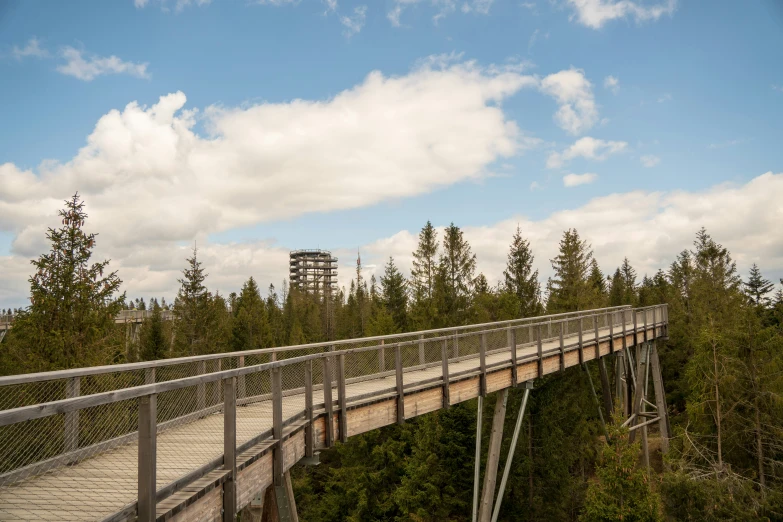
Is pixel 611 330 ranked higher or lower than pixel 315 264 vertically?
lower

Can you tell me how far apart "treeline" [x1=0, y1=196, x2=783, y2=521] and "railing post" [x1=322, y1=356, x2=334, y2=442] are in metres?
10.6

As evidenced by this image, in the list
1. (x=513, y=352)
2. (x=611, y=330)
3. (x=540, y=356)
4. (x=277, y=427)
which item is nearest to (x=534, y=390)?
(x=611, y=330)

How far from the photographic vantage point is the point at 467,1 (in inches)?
881

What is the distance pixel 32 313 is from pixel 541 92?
23251mm

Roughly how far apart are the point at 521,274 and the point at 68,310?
28067 millimetres

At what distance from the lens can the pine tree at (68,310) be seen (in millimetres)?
15023

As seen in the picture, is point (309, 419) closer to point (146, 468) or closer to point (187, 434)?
point (187, 434)

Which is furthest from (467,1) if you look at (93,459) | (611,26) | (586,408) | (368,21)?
(586,408)

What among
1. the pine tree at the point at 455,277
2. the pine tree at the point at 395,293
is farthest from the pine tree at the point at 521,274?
the pine tree at the point at 395,293

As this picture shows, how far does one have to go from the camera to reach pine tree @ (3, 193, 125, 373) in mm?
15023

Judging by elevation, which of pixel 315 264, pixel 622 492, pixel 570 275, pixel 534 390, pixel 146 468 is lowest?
pixel 622 492

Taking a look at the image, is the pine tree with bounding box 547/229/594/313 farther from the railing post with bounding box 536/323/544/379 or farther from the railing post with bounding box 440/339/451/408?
the railing post with bounding box 440/339/451/408

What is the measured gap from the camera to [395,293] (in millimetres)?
44625

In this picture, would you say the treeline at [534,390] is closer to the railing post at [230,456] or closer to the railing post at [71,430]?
the railing post at [71,430]
